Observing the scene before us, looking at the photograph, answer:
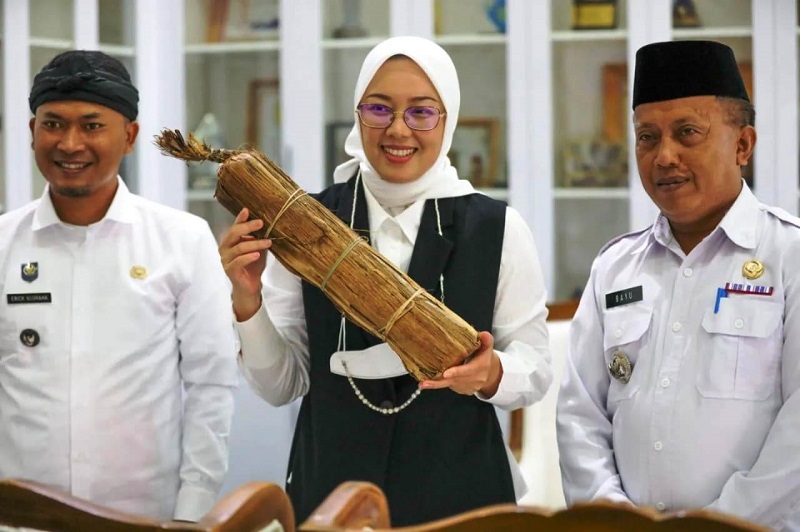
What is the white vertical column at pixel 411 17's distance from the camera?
4.05 m

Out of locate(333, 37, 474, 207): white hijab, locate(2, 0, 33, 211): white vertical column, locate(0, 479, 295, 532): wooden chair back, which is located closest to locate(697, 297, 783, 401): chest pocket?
locate(333, 37, 474, 207): white hijab

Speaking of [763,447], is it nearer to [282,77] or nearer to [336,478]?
[336,478]

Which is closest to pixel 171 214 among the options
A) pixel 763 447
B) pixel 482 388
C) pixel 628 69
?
pixel 482 388

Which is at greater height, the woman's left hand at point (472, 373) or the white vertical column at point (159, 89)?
the white vertical column at point (159, 89)

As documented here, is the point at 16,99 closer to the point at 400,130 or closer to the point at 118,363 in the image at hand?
the point at 118,363

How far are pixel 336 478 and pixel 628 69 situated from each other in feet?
8.29

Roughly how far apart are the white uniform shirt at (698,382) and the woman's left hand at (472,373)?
274mm

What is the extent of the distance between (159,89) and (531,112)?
58.0 inches

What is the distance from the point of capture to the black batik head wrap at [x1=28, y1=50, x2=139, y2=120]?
86.7 inches

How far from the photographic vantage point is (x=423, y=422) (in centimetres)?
189

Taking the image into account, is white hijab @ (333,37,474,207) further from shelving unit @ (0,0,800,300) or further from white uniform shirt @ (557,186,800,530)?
shelving unit @ (0,0,800,300)

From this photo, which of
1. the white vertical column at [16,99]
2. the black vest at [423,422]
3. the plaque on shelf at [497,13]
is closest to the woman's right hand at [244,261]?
the black vest at [423,422]

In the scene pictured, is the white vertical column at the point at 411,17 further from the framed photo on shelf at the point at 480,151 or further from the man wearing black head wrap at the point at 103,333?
the man wearing black head wrap at the point at 103,333

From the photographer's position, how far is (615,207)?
4043 mm
